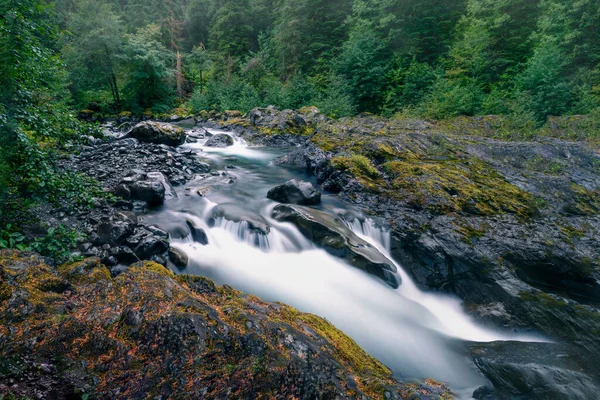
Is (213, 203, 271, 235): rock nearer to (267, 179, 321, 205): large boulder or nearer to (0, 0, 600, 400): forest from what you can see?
(0, 0, 600, 400): forest

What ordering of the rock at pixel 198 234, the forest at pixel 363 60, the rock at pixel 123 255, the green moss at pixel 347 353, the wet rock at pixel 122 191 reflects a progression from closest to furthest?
the green moss at pixel 347 353 < the rock at pixel 123 255 < the rock at pixel 198 234 < the wet rock at pixel 122 191 < the forest at pixel 363 60

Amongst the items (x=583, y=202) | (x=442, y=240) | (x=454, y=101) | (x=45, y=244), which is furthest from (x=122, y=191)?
(x=454, y=101)

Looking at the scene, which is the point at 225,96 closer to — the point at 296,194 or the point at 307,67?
the point at 307,67

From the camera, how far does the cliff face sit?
72.2 inches

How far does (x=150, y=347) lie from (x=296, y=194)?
6.50 m

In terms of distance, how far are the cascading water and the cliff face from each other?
1.98 meters

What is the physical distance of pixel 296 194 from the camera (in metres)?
8.37

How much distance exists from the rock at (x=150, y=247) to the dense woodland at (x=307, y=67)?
147 centimetres

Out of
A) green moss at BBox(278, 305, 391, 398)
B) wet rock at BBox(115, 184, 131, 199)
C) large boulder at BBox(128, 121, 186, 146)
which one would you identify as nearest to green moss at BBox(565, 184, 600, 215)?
green moss at BBox(278, 305, 391, 398)

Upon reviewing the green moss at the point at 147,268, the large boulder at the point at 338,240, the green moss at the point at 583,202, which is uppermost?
the green moss at the point at 583,202

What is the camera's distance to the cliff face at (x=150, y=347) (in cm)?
183

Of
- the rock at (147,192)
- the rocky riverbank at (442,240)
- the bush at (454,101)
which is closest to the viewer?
the rocky riverbank at (442,240)

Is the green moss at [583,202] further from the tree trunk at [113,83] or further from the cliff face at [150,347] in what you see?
the tree trunk at [113,83]

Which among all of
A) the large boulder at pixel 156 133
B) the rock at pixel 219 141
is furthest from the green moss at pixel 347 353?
the rock at pixel 219 141
